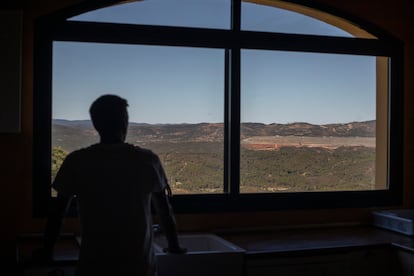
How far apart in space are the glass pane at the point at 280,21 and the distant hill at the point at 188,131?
0.59m

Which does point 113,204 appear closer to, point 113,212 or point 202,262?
point 113,212

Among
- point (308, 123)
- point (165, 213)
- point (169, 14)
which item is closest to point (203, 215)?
point (308, 123)

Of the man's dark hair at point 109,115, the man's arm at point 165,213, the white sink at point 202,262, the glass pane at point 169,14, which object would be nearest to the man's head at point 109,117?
the man's dark hair at point 109,115

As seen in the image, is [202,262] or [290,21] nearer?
[202,262]

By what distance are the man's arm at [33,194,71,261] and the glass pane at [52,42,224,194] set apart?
81 cm

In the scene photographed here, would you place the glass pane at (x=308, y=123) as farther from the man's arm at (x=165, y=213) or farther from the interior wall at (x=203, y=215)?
the man's arm at (x=165, y=213)

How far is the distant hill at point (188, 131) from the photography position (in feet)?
9.96

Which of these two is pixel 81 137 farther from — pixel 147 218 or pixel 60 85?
pixel 147 218

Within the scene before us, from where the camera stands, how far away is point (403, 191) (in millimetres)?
3611

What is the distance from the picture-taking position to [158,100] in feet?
10.4

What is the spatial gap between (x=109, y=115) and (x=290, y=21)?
176cm

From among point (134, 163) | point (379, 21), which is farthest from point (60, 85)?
point (379, 21)

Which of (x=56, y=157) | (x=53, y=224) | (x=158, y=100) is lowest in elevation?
(x=53, y=224)

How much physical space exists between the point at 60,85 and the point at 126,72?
37cm
